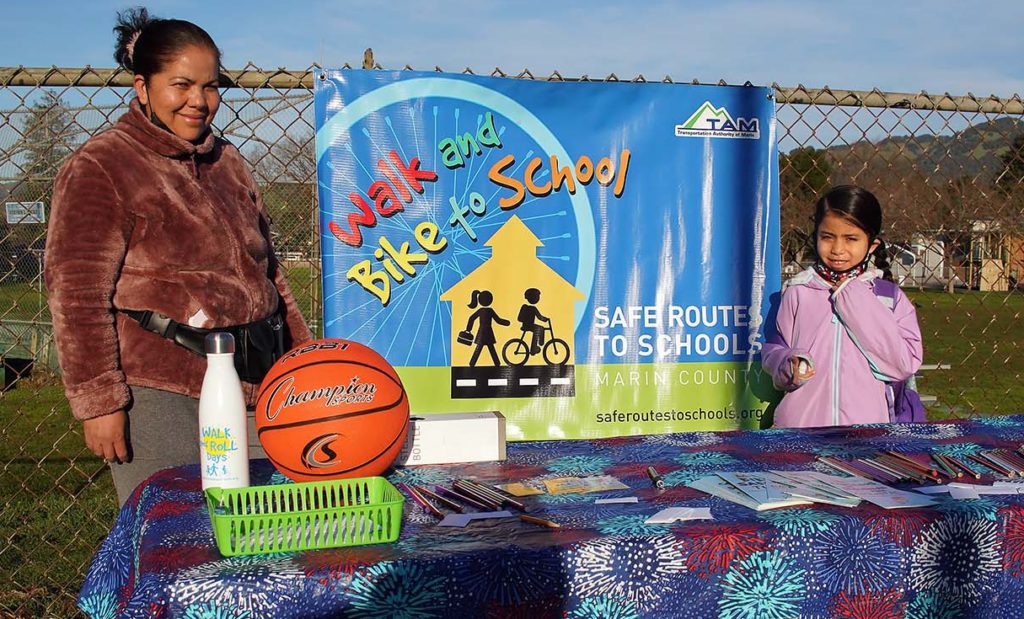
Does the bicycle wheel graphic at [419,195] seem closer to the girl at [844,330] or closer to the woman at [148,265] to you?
the woman at [148,265]

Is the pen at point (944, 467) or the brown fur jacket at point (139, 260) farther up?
the brown fur jacket at point (139, 260)

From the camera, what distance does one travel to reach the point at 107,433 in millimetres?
2549

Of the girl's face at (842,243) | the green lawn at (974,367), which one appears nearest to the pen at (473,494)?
the girl's face at (842,243)

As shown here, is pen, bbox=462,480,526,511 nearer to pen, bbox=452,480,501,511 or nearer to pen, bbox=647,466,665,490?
pen, bbox=452,480,501,511

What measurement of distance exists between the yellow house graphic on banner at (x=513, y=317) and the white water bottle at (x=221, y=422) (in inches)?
70.2

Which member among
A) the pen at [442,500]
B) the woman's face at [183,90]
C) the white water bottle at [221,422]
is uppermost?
the woman's face at [183,90]

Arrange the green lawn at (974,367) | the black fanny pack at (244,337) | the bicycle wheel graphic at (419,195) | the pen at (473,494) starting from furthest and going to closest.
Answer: the green lawn at (974,367)
the bicycle wheel graphic at (419,195)
the black fanny pack at (244,337)
the pen at (473,494)

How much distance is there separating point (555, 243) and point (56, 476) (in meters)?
4.39

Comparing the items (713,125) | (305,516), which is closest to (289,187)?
(713,125)

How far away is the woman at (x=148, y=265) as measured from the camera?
2.50 meters

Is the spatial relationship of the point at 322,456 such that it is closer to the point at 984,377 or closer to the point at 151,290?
the point at 151,290

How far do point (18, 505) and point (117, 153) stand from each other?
3.66 meters

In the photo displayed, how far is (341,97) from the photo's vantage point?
3529 mm

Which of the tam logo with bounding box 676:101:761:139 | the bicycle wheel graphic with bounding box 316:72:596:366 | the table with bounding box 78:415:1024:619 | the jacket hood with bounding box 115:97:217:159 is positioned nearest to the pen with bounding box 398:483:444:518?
the table with bounding box 78:415:1024:619
